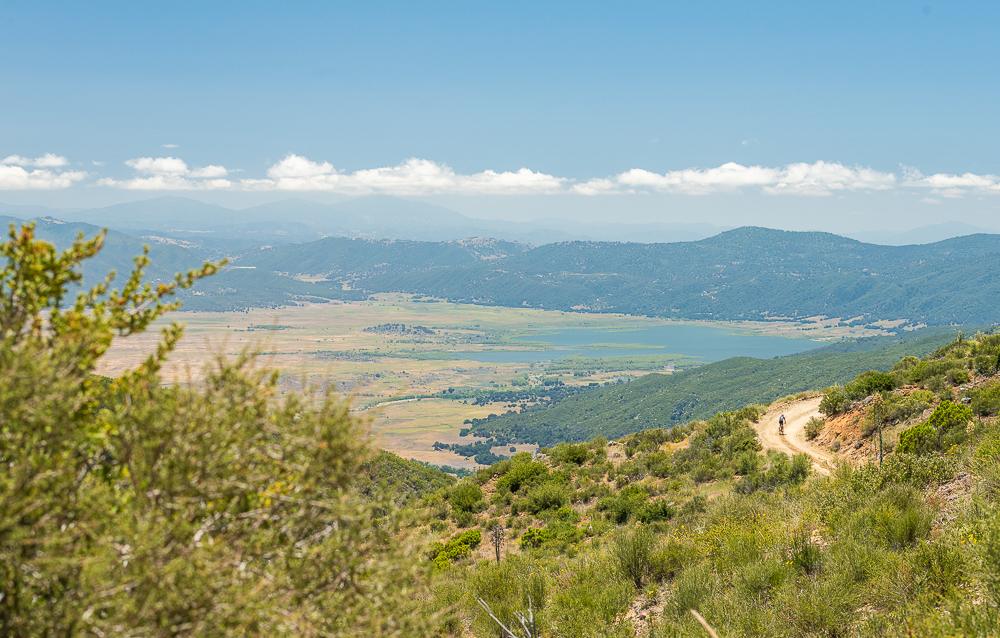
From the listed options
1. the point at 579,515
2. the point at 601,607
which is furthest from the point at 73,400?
the point at 579,515

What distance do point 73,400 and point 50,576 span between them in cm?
107

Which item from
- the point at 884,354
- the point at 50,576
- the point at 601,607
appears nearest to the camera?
the point at 50,576

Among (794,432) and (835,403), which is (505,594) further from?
(835,403)

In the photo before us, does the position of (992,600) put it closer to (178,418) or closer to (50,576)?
(178,418)

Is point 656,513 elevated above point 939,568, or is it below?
below

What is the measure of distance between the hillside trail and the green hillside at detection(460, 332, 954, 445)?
301 feet

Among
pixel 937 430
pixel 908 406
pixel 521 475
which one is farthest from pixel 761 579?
pixel 908 406

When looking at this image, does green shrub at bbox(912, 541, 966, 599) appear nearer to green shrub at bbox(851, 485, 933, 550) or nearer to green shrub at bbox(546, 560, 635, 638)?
green shrub at bbox(851, 485, 933, 550)

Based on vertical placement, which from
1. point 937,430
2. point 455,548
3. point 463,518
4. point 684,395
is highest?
point 937,430

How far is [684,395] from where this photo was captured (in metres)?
150

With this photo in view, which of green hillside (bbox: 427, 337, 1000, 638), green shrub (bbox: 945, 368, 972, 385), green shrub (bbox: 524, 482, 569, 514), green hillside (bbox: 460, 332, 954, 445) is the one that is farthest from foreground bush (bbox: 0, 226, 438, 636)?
green hillside (bbox: 460, 332, 954, 445)

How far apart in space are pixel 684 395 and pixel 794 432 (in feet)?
429

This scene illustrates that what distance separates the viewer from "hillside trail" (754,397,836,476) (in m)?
19.9

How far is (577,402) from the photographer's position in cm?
18075
